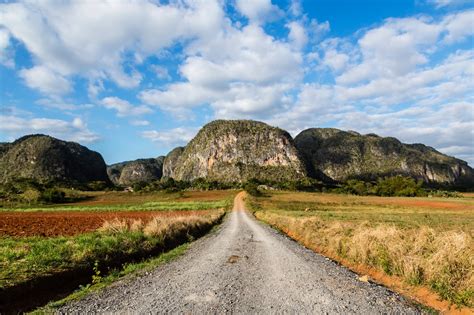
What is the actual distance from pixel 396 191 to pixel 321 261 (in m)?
138

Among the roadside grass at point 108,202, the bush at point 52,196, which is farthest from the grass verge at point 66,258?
the bush at point 52,196

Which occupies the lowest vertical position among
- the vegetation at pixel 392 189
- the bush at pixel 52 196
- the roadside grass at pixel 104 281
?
the vegetation at pixel 392 189

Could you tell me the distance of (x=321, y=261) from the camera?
14.1m

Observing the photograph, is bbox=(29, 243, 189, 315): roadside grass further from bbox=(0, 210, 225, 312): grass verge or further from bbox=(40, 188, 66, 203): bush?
bbox=(40, 188, 66, 203): bush

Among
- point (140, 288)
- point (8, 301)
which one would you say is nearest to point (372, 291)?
point (140, 288)

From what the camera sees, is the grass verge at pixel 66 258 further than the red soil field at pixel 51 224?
No

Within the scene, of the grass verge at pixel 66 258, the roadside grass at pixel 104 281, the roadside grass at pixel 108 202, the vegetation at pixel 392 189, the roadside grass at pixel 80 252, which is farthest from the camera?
the vegetation at pixel 392 189

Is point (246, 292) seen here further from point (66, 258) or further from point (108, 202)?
point (108, 202)

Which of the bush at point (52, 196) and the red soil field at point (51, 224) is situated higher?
the bush at point (52, 196)

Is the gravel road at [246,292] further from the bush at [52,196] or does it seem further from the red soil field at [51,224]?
the bush at [52,196]

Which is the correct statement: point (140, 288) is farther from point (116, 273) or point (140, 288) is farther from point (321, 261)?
point (321, 261)

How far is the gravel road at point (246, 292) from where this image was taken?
7.46 meters

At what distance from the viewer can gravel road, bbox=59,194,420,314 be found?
7465mm

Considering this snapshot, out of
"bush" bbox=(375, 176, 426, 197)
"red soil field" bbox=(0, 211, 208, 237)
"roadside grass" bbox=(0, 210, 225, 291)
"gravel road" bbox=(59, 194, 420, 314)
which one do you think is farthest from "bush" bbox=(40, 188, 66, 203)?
"bush" bbox=(375, 176, 426, 197)
